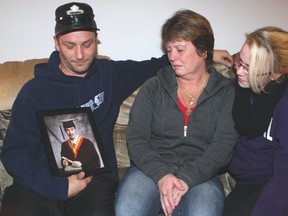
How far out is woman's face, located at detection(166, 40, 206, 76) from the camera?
5.04ft

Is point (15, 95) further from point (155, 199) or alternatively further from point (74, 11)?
point (155, 199)

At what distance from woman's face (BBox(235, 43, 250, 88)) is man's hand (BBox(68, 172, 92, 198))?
0.74 metres

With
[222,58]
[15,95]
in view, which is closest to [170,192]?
[222,58]

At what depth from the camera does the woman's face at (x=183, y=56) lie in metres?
1.54

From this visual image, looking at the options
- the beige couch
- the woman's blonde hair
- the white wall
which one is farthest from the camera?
the white wall

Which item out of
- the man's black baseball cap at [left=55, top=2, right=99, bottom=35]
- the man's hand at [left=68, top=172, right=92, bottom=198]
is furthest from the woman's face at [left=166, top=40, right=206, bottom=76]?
the man's hand at [left=68, top=172, right=92, bottom=198]

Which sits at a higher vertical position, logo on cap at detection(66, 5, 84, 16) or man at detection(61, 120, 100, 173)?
logo on cap at detection(66, 5, 84, 16)

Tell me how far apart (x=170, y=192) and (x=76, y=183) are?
0.38 meters

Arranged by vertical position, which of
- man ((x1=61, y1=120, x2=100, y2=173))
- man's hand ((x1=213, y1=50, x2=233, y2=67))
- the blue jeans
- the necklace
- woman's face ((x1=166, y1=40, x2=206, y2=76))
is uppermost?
woman's face ((x1=166, y1=40, x2=206, y2=76))

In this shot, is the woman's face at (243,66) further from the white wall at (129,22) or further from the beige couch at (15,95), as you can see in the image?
the white wall at (129,22)

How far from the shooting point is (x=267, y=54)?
4.39ft

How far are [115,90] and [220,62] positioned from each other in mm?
538

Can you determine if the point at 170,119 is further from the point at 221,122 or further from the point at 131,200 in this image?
the point at 131,200

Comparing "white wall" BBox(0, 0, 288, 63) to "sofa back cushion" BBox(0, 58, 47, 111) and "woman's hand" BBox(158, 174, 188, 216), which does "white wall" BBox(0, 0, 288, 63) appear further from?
"woman's hand" BBox(158, 174, 188, 216)
